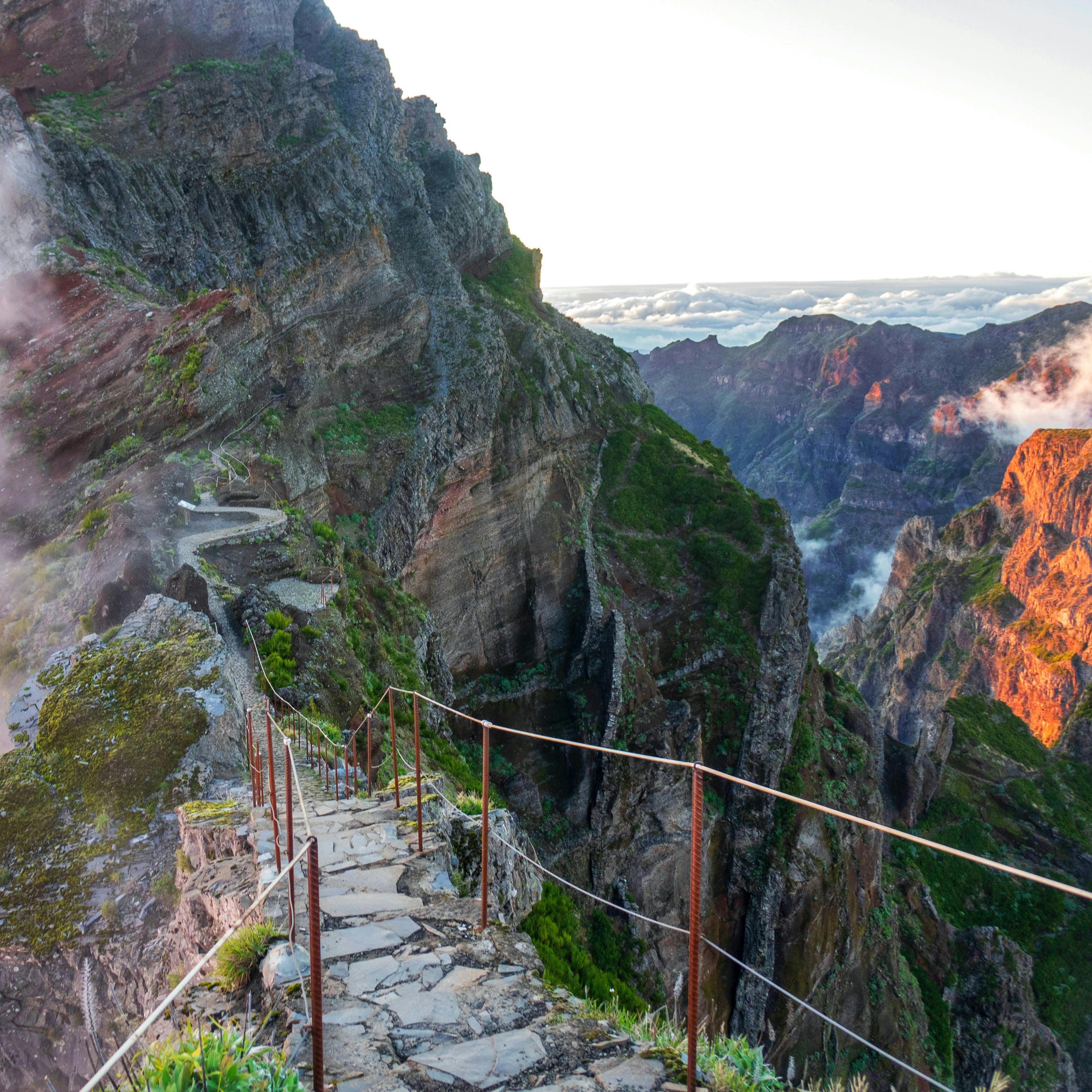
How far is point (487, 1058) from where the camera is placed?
389cm

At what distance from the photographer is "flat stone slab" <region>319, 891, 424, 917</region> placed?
530 cm

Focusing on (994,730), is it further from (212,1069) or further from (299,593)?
(212,1069)

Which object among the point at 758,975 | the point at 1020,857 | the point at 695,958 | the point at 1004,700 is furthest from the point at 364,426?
the point at 1004,700

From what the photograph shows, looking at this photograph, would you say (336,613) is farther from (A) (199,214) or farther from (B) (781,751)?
(B) (781,751)

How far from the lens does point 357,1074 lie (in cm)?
369

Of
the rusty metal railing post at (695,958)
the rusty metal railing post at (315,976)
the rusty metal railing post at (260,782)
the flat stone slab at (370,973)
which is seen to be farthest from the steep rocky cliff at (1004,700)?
the rusty metal railing post at (315,976)

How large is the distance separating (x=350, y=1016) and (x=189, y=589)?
9.05m

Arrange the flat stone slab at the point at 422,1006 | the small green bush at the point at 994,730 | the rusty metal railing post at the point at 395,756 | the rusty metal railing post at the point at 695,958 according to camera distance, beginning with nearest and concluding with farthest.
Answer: the rusty metal railing post at the point at 695,958, the flat stone slab at the point at 422,1006, the rusty metal railing post at the point at 395,756, the small green bush at the point at 994,730

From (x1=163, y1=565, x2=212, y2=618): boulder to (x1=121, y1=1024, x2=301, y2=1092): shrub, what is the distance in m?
9.05

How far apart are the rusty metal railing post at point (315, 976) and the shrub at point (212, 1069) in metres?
0.10

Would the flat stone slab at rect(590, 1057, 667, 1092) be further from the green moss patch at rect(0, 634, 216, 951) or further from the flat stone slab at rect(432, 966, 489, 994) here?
the green moss patch at rect(0, 634, 216, 951)

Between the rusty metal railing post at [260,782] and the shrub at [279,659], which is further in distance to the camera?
the shrub at [279,659]

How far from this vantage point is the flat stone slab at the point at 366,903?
530 cm

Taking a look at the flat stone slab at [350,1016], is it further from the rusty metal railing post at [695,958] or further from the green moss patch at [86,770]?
the green moss patch at [86,770]
